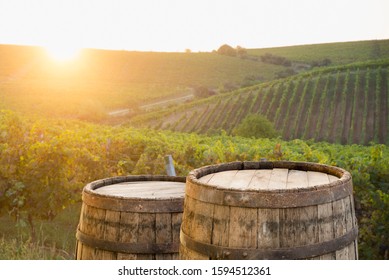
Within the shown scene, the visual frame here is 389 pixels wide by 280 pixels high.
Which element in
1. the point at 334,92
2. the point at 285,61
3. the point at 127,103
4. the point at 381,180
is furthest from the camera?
the point at 285,61

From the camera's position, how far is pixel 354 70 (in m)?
43.4

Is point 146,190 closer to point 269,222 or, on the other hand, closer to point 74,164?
point 269,222

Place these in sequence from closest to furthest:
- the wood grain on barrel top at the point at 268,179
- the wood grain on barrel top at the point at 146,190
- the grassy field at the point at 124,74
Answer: the wood grain on barrel top at the point at 268,179, the wood grain on barrel top at the point at 146,190, the grassy field at the point at 124,74

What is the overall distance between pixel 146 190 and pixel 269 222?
124cm

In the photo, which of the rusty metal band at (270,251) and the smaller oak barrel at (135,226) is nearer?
the rusty metal band at (270,251)

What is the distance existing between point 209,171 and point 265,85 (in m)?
41.7

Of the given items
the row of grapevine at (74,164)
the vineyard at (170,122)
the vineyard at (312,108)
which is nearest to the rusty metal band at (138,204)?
the vineyard at (170,122)

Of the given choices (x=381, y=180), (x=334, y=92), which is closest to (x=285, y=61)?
(x=334, y=92)

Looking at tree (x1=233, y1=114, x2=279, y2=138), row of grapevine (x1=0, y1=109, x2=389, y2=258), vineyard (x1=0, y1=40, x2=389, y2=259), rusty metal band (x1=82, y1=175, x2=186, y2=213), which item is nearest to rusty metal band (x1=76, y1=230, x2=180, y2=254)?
rusty metal band (x1=82, y1=175, x2=186, y2=213)

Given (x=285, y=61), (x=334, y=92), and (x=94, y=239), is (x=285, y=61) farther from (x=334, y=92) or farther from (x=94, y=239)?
(x=94, y=239)

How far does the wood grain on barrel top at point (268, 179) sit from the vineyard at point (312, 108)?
90.4 ft

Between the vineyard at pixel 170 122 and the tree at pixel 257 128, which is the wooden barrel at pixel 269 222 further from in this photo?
the tree at pixel 257 128

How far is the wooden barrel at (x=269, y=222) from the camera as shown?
7.10 ft

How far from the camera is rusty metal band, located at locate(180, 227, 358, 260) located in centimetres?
217
